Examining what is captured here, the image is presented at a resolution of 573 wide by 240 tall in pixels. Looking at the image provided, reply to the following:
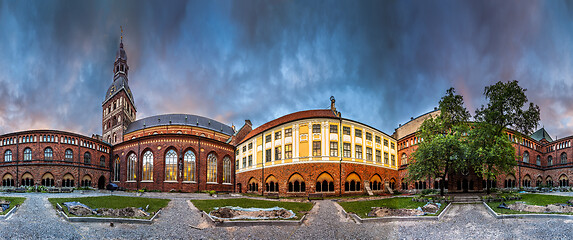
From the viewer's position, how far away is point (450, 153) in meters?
23.3

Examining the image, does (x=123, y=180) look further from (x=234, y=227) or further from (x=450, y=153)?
(x=450, y=153)

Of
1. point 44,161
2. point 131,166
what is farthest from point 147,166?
point 44,161

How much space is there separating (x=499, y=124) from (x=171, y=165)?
3838cm

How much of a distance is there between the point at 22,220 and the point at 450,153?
89.0 ft

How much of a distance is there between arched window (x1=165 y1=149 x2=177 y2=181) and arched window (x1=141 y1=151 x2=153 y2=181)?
250 cm

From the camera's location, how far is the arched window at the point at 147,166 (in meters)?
41.8

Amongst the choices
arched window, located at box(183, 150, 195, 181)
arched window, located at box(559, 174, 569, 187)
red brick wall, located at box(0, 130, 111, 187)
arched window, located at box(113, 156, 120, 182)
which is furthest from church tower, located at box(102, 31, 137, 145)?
arched window, located at box(559, 174, 569, 187)

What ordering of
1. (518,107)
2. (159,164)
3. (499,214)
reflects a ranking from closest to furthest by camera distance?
(499,214) → (518,107) → (159,164)

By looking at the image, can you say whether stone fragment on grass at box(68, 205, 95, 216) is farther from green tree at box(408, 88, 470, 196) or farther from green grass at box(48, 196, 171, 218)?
green tree at box(408, 88, 470, 196)

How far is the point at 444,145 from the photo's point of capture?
2264 cm

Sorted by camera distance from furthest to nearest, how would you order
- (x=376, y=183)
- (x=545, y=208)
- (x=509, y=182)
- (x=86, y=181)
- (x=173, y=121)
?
(x=173, y=121) → (x=86, y=181) → (x=509, y=182) → (x=376, y=183) → (x=545, y=208)

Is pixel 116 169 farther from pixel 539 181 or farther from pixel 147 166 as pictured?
pixel 539 181

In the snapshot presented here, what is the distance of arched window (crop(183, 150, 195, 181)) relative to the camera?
136 feet

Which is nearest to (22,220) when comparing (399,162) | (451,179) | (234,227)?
(234,227)
